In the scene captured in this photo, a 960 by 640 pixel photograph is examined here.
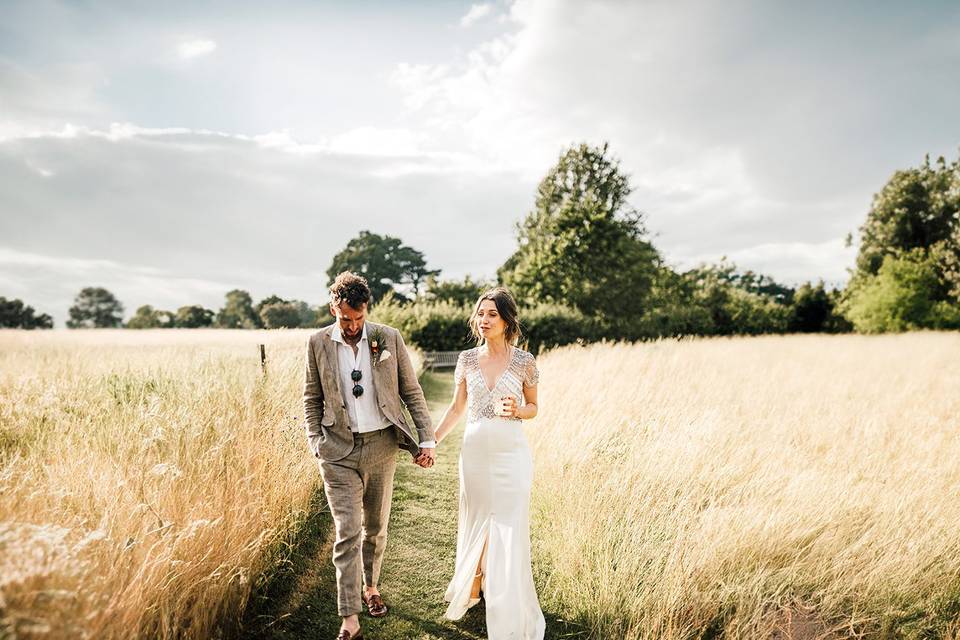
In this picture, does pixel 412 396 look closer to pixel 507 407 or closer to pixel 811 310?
pixel 507 407

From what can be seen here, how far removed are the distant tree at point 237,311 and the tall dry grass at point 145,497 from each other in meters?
37.5

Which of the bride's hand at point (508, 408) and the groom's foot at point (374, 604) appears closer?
the bride's hand at point (508, 408)

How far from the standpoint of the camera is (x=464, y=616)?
3.45 m

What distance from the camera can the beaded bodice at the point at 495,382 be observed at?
11.0 feet

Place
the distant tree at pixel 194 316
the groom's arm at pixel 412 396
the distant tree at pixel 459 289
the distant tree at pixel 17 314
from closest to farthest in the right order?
the groom's arm at pixel 412 396, the distant tree at pixel 17 314, the distant tree at pixel 459 289, the distant tree at pixel 194 316

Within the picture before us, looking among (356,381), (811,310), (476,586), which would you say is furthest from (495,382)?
(811,310)

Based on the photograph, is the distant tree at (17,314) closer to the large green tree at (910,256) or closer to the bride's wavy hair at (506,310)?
the bride's wavy hair at (506,310)

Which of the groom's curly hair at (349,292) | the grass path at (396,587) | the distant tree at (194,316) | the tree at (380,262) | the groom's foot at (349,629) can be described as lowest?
the grass path at (396,587)

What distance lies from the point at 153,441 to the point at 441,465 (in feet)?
13.6

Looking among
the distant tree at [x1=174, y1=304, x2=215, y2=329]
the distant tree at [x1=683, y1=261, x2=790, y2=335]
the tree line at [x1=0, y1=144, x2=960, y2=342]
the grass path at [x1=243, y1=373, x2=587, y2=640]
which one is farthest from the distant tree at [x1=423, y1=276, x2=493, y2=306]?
the grass path at [x1=243, y1=373, x2=587, y2=640]

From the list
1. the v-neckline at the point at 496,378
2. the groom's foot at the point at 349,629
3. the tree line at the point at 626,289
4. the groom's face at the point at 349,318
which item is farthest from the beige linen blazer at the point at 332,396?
the tree line at the point at 626,289

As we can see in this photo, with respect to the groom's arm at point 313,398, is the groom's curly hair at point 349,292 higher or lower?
higher

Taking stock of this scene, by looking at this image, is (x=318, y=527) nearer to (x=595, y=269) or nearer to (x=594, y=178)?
(x=595, y=269)

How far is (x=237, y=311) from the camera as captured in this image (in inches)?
1689
